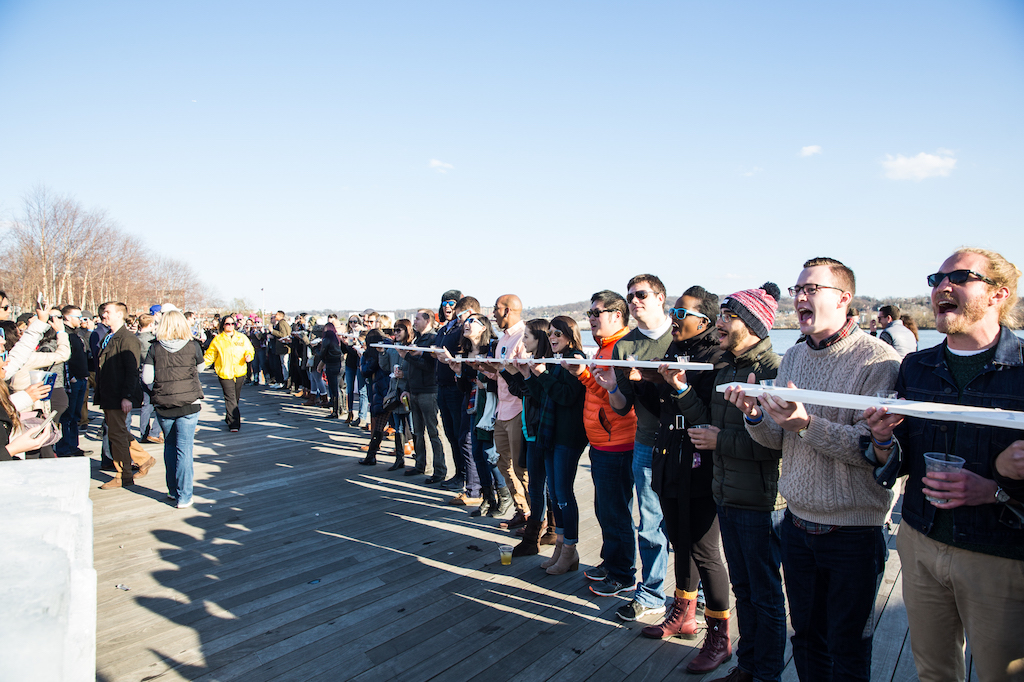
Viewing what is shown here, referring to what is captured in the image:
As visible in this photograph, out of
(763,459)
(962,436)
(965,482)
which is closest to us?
(965,482)

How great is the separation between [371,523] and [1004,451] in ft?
16.5

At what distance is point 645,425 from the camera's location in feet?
11.7

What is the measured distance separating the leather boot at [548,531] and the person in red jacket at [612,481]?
2.77ft

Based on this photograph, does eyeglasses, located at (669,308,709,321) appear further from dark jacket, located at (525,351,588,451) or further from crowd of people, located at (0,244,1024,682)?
dark jacket, located at (525,351,588,451)

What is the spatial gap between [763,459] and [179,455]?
19.8 ft

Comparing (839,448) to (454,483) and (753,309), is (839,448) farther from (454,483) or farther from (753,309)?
(454,483)

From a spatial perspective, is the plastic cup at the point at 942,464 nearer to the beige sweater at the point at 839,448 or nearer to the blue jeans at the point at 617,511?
the beige sweater at the point at 839,448

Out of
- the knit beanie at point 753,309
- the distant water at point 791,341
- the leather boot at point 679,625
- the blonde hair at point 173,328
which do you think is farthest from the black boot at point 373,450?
the knit beanie at point 753,309

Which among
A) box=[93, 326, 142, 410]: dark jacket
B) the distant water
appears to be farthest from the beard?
Result: box=[93, 326, 142, 410]: dark jacket

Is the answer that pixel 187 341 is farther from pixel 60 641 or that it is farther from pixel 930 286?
pixel 930 286

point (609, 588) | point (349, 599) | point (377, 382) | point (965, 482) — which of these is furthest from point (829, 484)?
point (377, 382)

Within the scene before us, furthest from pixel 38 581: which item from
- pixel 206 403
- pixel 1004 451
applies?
pixel 206 403

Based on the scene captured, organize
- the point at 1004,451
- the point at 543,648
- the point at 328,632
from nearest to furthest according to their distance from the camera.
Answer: the point at 1004,451
the point at 543,648
the point at 328,632

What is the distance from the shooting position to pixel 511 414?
518 centimetres
